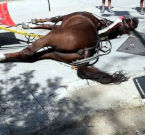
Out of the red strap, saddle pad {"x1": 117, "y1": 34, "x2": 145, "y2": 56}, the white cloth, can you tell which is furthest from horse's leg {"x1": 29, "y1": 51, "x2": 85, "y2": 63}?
saddle pad {"x1": 117, "y1": 34, "x2": 145, "y2": 56}

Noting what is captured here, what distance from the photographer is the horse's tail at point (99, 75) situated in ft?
15.8

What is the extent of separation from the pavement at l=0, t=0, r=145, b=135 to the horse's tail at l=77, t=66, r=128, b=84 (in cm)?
9

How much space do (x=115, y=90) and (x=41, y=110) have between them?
1.27 m

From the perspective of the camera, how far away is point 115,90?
4.60 meters

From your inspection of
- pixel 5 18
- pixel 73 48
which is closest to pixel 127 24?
pixel 73 48

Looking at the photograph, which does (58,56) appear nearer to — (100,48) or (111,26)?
(100,48)

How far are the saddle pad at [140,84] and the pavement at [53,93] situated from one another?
0.05 metres

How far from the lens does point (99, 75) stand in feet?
16.1

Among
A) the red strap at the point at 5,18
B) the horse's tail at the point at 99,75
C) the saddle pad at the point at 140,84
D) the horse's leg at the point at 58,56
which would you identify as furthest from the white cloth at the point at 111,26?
the red strap at the point at 5,18

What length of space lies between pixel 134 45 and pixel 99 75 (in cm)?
198

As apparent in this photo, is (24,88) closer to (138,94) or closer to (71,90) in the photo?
(71,90)

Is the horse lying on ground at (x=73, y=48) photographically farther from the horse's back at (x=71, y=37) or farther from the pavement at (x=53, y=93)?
the pavement at (x=53, y=93)

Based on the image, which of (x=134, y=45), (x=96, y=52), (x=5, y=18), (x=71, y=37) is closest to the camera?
(x=71, y=37)

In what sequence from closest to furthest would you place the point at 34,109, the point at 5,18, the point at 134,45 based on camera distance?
the point at 34,109 < the point at 5,18 < the point at 134,45
